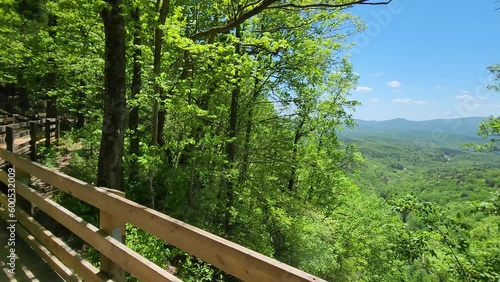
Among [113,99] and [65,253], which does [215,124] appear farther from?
[65,253]

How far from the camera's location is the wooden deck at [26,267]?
2.81 m

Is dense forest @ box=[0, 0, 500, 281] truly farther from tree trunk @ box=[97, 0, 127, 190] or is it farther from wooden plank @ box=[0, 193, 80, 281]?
wooden plank @ box=[0, 193, 80, 281]

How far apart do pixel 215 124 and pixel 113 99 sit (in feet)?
18.6

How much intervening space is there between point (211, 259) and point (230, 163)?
870 centimetres

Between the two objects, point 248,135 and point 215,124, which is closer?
point 215,124

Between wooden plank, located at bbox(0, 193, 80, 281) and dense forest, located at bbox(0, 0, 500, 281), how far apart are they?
1.14 meters

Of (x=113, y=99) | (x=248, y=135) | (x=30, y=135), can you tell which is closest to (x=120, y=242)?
(x=113, y=99)

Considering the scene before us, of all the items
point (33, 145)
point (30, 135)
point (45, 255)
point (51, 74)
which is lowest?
point (45, 255)

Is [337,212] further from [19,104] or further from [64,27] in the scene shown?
[19,104]

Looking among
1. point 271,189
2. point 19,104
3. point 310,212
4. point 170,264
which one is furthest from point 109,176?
point 19,104

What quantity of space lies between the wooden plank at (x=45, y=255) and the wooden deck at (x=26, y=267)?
0.15ft

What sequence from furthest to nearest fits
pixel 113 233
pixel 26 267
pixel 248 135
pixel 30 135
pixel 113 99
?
pixel 248 135, pixel 30 135, pixel 113 99, pixel 26 267, pixel 113 233

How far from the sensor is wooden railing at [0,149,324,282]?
1.28 m

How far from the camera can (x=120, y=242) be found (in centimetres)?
217
